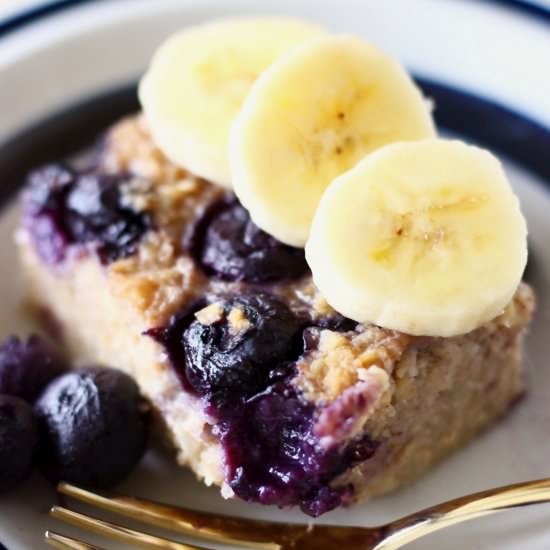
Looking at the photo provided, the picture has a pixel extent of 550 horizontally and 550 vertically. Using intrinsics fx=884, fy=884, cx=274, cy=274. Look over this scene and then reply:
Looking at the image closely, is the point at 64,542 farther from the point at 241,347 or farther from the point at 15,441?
the point at 241,347

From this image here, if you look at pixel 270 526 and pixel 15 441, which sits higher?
pixel 15 441

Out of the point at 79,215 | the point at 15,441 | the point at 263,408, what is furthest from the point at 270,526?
the point at 79,215

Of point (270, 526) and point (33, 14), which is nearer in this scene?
point (270, 526)

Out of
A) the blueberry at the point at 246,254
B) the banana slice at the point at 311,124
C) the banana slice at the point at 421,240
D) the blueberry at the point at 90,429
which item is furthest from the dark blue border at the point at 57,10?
the blueberry at the point at 90,429

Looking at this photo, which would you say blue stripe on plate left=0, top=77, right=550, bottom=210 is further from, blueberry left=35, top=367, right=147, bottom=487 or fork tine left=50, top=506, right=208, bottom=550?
fork tine left=50, top=506, right=208, bottom=550

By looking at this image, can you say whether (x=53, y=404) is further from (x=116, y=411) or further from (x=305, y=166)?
(x=305, y=166)

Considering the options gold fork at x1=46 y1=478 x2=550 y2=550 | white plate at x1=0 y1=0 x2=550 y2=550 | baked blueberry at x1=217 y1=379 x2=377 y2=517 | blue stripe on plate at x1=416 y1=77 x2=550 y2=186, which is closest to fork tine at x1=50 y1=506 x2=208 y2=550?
gold fork at x1=46 y1=478 x2=550 y2=550
